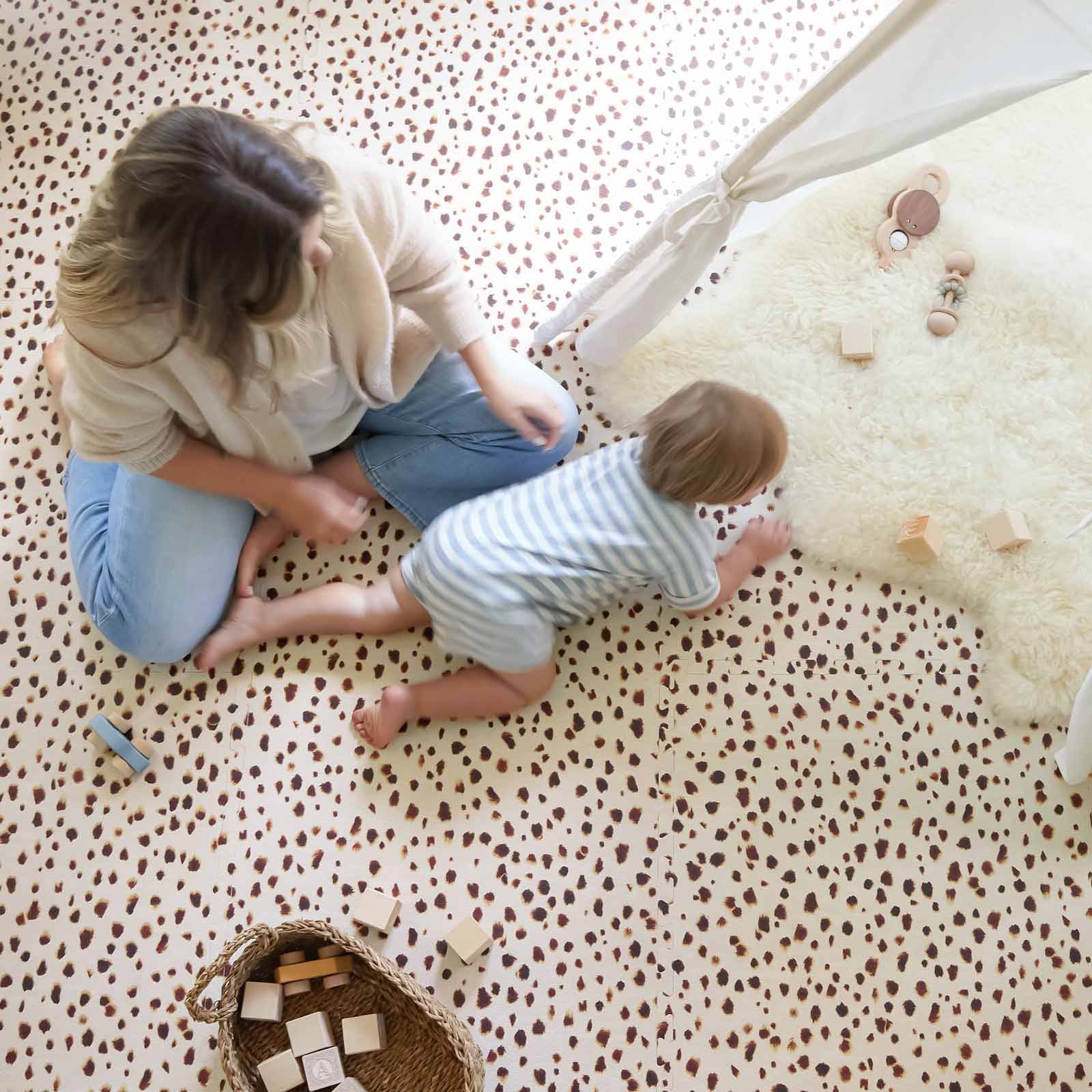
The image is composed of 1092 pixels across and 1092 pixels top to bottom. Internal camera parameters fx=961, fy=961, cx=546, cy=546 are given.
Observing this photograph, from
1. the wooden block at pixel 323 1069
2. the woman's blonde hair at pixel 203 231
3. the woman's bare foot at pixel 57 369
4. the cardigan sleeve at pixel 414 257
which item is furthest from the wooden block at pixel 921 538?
the woman's bare foot at pixel 57 369

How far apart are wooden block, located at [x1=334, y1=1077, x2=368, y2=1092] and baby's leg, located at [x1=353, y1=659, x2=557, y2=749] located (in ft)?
1.28

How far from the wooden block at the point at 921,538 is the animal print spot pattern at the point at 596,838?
0.23ft

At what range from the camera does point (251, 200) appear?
2.43ft

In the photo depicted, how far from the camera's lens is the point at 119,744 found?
126 centimetres

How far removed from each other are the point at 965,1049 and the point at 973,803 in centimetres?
30

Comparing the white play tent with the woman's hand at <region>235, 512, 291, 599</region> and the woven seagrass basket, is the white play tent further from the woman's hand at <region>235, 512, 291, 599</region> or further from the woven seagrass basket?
the woven seagrass basket

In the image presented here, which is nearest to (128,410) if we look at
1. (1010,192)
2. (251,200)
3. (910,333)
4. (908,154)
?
(251,200)

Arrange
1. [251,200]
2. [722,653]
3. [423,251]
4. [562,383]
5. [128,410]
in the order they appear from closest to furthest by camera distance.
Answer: [251,200], [128,410], [423,251], [722,653], [562,383]

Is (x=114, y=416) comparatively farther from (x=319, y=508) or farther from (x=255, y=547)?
(x=255, y=547)

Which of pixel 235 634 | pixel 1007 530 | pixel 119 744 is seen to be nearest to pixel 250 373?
pixel 235 634

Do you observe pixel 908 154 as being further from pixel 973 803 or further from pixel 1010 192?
pixel 973 803

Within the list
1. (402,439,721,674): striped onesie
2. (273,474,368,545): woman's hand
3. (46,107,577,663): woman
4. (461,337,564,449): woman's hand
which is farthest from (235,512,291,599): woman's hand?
(461,337,564,449): woman's hand

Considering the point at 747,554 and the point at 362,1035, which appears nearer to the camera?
the point at 362,1035

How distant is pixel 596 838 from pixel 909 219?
1.00 meters
